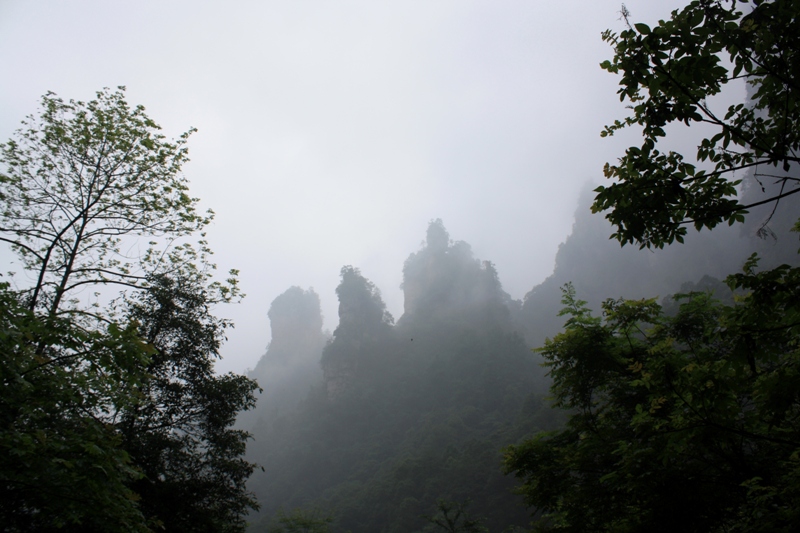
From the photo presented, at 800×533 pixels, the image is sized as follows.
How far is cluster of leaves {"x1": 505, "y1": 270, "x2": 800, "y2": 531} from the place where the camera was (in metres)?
2.73

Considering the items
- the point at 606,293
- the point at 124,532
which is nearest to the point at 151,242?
the point at 124,532

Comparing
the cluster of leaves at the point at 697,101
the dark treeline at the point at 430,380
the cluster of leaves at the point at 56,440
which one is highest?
the dark treeline at the point at 430,380

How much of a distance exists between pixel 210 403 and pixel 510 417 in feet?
110

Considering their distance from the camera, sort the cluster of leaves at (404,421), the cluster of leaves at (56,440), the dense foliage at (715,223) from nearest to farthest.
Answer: the dense foliage at (715,223) → the cluster of leaves at (56,440) → the cluster of leaves at (404,421)

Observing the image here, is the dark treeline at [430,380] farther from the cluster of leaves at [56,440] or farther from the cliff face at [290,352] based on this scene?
the cluster of leaves at [56,440]

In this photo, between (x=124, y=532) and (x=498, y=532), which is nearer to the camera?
(x=124, y=532)

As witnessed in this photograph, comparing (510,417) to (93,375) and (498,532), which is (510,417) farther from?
(93,375)

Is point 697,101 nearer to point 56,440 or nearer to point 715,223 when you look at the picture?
point 715,223

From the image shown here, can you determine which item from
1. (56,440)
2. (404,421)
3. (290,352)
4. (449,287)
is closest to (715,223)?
(56,440)

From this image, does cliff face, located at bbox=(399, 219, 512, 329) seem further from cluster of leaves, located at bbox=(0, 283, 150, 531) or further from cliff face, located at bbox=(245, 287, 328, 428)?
cluster of leaves, located at bbox=(0, 283, 150, 531)

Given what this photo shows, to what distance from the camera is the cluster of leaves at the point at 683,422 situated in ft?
8.96

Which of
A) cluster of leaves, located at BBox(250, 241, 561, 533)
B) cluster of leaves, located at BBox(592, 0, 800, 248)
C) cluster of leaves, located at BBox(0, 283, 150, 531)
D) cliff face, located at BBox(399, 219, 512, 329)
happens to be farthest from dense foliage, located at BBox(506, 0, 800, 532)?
cliff face, located at BBox(399, 219, 512, 329)

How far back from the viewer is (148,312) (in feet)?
32.9

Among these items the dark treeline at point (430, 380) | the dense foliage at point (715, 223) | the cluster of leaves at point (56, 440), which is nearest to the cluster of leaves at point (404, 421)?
the dark treeline at point (430, 380)
